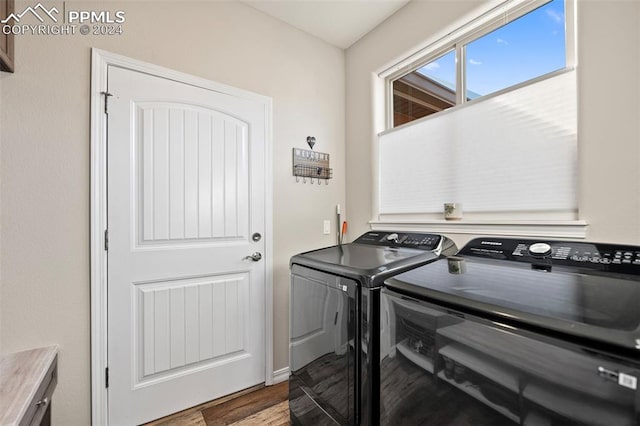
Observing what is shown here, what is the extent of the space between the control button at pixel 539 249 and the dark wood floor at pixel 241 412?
1.62 meters

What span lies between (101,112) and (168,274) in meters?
0.97

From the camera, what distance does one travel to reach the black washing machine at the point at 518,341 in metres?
0.61

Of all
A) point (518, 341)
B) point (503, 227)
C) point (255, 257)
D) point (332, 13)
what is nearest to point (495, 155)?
point (503, 227)

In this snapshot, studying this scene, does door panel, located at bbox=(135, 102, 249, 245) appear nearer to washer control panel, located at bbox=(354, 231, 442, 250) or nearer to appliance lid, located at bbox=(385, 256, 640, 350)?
washer control panel, located at bbox=(354, 231, 442, 250)

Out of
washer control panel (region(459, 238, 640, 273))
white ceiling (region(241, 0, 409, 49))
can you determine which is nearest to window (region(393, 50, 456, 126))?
white ceiling (region(241, 0, 409, 49))

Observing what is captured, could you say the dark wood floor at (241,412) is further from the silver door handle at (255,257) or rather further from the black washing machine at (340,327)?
the silver door handle at (255,257)

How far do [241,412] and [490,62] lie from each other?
2.65m

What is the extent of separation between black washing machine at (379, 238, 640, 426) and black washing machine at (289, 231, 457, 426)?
0.11m

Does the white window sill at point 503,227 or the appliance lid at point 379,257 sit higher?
the white window sill at point 503,227

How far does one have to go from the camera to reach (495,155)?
1.67m

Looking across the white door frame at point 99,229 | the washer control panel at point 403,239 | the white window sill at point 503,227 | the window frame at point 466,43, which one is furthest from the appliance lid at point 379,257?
the white door frame at point 99,229

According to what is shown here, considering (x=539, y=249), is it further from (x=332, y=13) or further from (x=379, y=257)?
(x=332, y=13)

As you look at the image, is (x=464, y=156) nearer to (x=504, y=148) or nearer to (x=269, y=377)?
(x=504, y=148)

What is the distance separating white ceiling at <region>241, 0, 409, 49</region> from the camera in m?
2.03
